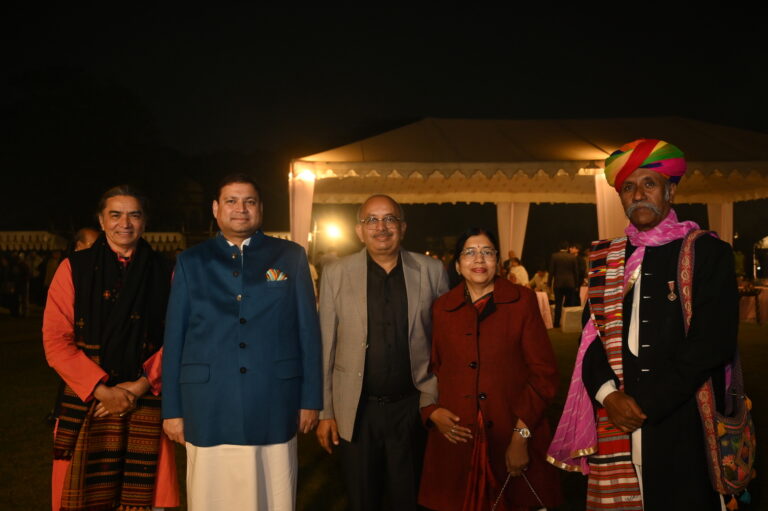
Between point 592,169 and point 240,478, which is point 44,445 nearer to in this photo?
point 240,478

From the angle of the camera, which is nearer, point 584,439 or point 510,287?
point 584,439

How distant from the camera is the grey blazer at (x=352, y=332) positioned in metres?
2.85

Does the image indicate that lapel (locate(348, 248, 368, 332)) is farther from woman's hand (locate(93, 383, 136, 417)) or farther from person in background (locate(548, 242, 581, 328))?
person in background (locate(548, 242, 581, 328))

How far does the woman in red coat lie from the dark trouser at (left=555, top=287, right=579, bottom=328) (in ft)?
32.3

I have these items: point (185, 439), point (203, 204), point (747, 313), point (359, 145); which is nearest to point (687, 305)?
point (185, 439)

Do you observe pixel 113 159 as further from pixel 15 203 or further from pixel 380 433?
pixel 380 433

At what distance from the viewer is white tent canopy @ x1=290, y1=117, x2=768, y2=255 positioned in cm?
925

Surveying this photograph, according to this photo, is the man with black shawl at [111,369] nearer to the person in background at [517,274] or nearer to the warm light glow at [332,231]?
the person in background at [517,274]

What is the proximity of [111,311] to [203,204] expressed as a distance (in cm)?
3790

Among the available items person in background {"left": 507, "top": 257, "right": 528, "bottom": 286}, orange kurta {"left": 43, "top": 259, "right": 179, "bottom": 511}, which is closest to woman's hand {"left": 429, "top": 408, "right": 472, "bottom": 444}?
orange kurta {"left": 43, "top": 259, "right": 179, "bottom": 511}

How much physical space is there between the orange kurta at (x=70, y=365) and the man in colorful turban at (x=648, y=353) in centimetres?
185

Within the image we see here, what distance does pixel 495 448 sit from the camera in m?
2.71

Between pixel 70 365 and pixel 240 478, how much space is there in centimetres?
98

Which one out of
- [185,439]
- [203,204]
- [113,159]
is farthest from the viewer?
[203,204]
